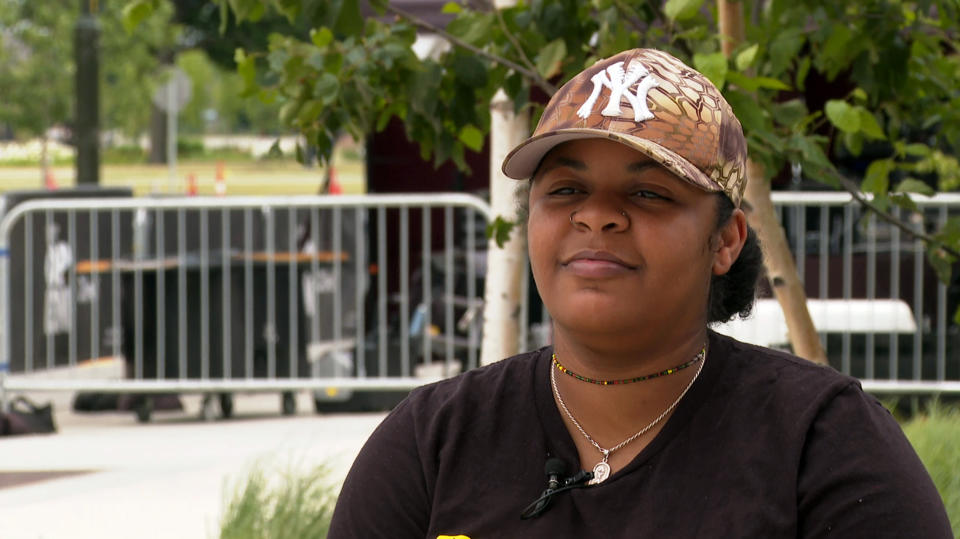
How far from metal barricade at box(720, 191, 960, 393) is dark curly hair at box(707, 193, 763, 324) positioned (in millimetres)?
5746

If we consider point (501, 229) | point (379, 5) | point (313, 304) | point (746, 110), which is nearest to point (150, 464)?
point (313, 304)

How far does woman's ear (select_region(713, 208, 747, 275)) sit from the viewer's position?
1.90 metres

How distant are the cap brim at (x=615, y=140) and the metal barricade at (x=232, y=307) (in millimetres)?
6030

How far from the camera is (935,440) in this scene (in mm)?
4566

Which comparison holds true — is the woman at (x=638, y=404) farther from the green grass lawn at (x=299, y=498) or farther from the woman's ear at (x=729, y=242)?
the green grass lawn at (x=299, y=498)

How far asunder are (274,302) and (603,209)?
7.16 m

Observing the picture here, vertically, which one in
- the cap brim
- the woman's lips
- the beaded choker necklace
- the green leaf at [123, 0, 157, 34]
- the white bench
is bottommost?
the white bench

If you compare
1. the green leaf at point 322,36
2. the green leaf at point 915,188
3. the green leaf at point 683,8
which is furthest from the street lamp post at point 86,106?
the green leaf at point 683,8

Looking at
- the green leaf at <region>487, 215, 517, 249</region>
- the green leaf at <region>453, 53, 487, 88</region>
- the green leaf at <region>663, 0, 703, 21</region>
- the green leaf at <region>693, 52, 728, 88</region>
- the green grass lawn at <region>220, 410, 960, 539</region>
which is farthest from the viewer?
the green leaf at <region>487, 215, 517, 249</region>

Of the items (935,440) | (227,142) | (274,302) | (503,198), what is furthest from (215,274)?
(227,142)

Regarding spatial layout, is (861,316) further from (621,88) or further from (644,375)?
(621,88)

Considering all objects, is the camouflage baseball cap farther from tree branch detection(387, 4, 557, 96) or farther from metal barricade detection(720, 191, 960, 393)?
metal barricade detection(720, 191, 960, 393)

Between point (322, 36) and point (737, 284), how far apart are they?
2.10 m

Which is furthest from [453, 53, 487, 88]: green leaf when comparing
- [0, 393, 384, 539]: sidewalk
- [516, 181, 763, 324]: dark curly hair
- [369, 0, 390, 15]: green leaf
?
[516, 181, 763, 324]: dark curly hair
